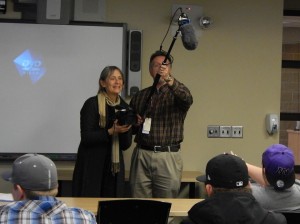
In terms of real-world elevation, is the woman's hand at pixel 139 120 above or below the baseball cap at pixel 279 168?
above

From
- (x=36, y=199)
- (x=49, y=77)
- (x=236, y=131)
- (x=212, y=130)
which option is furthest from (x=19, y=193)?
(x=236, y=131)

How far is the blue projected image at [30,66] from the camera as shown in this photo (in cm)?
511

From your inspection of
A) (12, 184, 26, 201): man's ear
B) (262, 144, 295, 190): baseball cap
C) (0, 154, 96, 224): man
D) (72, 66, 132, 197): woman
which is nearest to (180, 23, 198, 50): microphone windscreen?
(72, 66, 132, 197): woman

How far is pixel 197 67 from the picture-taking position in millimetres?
5348

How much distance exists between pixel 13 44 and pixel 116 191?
195 centimetres

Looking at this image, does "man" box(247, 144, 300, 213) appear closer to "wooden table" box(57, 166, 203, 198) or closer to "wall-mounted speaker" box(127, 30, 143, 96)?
"wooden table" box(57, 166, 203, 198)

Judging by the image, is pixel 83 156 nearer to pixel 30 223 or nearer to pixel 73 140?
pixel 73 140

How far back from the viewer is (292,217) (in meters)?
2.65

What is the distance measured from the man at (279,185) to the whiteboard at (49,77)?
274 cm

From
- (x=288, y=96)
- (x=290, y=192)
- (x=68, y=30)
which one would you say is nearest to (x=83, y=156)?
(x=68, y=30)

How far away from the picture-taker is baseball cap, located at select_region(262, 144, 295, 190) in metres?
2.61

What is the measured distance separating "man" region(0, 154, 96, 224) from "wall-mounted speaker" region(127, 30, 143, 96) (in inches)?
120

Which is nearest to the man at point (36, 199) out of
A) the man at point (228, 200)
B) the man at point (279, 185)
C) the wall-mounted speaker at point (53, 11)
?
the man at point (228, 200)

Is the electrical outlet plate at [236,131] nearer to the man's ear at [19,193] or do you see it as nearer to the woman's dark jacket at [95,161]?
the woman's dark jacket at [95,161]
